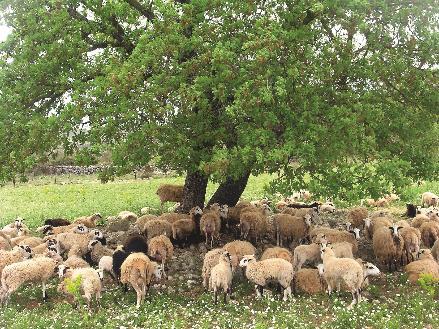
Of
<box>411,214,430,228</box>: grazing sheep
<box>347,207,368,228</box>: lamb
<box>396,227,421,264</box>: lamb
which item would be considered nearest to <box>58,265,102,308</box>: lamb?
<box>396,227,421,264</box>: lamb

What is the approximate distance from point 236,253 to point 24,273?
5577 mm

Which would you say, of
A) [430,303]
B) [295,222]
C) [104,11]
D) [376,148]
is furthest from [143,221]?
[430,303]

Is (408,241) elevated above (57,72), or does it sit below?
below

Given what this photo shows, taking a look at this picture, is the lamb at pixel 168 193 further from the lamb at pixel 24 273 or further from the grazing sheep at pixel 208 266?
the lamb at pixel 24 273

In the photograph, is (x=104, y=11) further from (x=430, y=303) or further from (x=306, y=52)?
(x=430, y=303)

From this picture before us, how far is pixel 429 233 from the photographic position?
17.8m

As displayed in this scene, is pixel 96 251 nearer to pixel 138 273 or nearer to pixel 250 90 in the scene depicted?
pixel 138 273

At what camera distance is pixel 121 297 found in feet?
45.3

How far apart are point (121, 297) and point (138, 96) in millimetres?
5423

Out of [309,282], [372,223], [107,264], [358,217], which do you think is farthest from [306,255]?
[358,217]

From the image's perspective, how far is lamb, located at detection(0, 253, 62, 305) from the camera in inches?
527

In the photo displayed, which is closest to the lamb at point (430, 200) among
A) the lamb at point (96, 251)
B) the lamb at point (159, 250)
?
the lamb at point (159, 250)

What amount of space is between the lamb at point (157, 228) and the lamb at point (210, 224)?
45.7 inches

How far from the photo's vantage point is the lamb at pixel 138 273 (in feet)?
43.2
